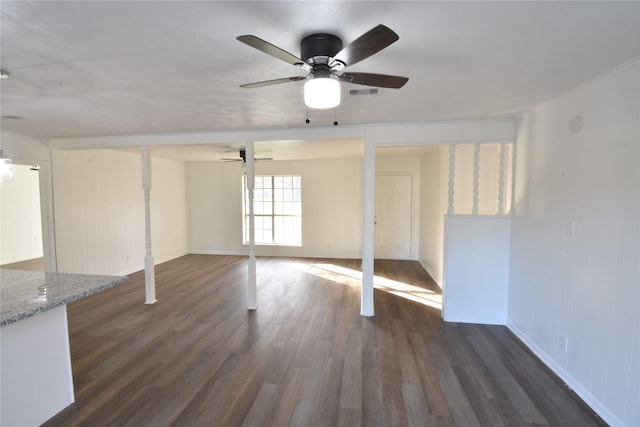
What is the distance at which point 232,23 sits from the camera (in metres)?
1.50

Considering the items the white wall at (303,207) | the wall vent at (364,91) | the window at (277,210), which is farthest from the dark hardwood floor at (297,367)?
the window at (277,210)

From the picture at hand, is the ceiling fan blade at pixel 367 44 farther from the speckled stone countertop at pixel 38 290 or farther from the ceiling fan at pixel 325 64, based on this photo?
the speckled stone countertop at pixel 38 290

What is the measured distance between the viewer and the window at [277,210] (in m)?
7.49

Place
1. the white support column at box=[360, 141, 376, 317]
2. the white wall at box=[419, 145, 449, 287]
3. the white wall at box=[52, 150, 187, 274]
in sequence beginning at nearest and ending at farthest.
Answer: the white support column at box=[360, 141, 376, 317], the white wall at box=[52, 150, 187, 274], the white wall at box=[419, 145, 449, 287]

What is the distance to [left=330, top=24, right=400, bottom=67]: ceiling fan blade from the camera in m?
1.24

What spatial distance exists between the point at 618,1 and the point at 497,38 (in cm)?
47

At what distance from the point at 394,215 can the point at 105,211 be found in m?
5.88

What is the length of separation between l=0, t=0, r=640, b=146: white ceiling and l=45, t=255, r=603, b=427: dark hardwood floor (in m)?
2.42

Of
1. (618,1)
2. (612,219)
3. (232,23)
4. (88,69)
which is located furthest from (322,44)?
(612,219)

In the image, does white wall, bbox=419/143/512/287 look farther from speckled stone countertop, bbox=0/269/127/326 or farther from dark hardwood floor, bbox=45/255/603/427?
speckled stone countertop, bbox=0/269/127/326

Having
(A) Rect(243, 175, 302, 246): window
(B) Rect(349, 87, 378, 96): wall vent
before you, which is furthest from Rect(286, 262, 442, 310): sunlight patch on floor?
(B) Rect(349, 87, 378, 96): wall vent

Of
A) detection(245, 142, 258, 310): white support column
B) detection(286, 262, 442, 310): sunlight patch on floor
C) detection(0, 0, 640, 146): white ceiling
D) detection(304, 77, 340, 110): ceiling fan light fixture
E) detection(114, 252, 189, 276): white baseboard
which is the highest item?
detection(0, 0, 640, 146): white ceiling

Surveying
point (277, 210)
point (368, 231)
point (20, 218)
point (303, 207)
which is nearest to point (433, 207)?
point (368, 231)

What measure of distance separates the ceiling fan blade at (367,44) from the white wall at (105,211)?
5.23 meters
